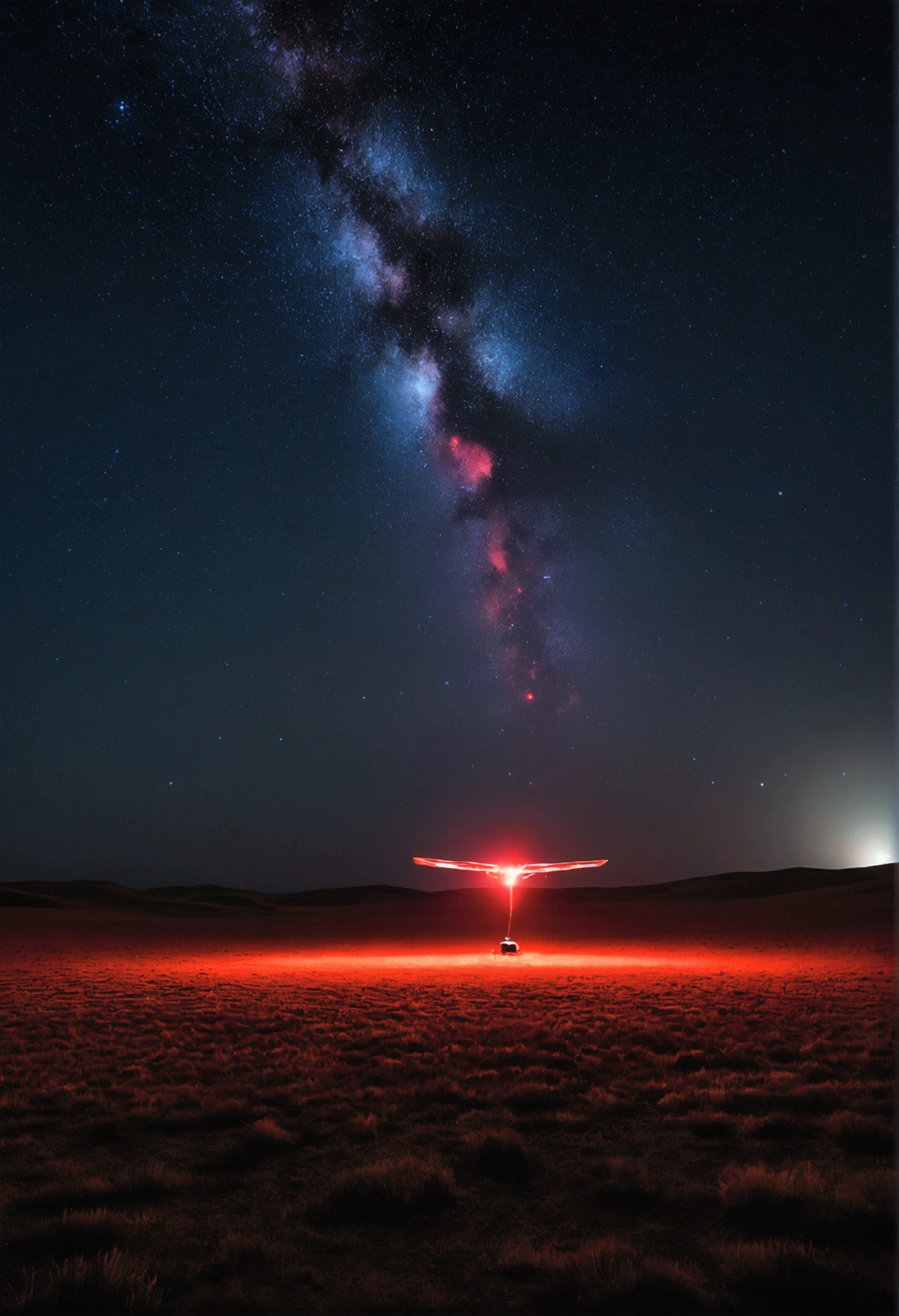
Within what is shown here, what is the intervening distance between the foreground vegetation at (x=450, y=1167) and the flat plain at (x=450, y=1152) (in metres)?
0.03

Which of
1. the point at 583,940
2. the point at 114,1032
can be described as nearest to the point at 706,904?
the point at 583,940

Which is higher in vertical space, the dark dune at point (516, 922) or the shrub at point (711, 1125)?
the shrub at point (711, 1125)

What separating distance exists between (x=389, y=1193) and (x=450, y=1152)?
1311mm

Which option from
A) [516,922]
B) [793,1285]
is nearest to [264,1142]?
[793,1285]

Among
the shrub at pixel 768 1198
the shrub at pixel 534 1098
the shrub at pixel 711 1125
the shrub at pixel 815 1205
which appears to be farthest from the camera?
the shrub at pixel 534 1098

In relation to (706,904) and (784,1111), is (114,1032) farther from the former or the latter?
(706,904)

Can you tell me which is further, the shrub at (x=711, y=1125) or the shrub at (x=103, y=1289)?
the shrub at (x=711, y=1125)

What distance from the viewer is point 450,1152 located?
23.0 ft

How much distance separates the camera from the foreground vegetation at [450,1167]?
15.3 feet

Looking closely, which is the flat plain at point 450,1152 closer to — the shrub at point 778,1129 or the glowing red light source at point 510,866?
the shrub at point 778,1129

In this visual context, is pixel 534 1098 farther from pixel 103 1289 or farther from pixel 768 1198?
pixel 103 1289

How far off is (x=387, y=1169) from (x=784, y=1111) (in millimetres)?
4522

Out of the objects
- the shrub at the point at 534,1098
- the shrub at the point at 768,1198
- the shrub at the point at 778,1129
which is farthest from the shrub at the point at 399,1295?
the shrub at the point at 778,1129

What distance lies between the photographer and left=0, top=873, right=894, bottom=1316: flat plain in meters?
4.68
